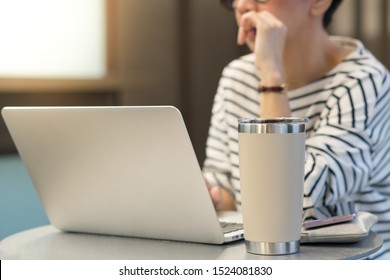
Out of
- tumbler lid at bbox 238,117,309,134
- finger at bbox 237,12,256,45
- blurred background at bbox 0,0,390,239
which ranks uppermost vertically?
finger at bbox 237,12,256,45

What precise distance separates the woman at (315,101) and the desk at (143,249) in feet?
0.88

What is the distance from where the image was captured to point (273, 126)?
0.76 metres

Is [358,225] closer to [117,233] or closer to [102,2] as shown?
[117,233]

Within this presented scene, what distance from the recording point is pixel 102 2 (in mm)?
2252

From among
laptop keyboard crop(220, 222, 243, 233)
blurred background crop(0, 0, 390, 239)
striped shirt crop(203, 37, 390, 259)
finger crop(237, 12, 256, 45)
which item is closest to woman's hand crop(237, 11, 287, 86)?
finger crop(237, 12, 256, 45)

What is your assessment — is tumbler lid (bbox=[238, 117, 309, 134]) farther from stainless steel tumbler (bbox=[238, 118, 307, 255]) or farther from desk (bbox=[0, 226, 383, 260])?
desk (bbox=[0, 226, 383, 260])

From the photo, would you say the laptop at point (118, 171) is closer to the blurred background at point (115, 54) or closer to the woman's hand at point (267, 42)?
the woman's hand at point (267, 42)

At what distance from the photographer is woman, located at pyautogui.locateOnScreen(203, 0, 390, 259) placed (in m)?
1.17

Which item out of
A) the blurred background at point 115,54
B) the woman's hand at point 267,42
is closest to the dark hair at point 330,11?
the woman's hand at point 267,42

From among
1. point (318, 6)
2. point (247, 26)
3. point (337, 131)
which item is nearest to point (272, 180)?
point (337, 131)

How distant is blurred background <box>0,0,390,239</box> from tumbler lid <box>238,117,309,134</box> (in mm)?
1355

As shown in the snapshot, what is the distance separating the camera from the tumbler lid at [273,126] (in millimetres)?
762

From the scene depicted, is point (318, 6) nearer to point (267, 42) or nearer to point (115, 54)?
point (267, 42)
